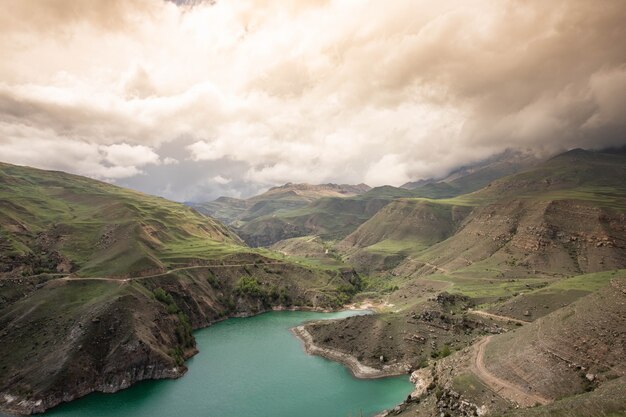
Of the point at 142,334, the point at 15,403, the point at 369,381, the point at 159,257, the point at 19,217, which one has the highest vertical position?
the point at 19,217

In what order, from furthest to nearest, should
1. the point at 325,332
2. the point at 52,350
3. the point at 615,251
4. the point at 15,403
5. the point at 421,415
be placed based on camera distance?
the point at 615,251
the point at 325,332
the point at 52,350
the point at 15,403
the point at 421,415

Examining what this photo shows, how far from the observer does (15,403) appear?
9650 cm

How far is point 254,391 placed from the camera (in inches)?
4122

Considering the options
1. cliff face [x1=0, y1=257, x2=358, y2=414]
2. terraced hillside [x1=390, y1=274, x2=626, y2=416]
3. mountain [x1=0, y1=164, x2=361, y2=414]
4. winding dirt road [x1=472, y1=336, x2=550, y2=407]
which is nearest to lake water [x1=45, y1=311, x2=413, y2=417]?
cliff face [x1=0, y1=257, x2=358, y2=414]

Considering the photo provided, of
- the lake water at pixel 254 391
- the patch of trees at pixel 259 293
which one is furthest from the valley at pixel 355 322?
the lake water at pixel 254 391

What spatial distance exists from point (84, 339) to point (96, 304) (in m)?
17.1

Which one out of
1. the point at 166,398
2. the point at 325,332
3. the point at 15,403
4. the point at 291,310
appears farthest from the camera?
the point at 291,310

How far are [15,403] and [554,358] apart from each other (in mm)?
124195

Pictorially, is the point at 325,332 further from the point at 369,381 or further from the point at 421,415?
the point at 421,415

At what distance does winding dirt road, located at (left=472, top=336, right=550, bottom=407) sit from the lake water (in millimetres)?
21286

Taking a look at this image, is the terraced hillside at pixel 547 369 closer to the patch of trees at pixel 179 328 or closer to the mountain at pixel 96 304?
the patch of trees at pixel 179 328

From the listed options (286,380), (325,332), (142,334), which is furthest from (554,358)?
(142,334)

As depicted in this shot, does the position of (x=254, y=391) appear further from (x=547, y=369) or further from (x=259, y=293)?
(x=259, y=293)

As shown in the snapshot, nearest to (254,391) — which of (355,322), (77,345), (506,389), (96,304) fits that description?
(355,322)
